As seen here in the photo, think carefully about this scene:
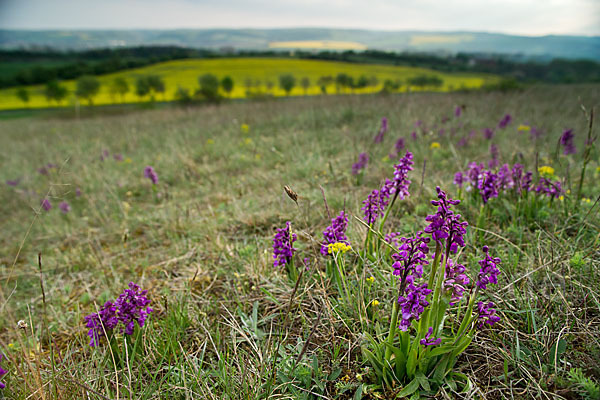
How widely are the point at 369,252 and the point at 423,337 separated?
0.87m

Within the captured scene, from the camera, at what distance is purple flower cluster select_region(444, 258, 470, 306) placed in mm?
1262

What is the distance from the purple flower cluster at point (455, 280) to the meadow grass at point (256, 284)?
0.38 m

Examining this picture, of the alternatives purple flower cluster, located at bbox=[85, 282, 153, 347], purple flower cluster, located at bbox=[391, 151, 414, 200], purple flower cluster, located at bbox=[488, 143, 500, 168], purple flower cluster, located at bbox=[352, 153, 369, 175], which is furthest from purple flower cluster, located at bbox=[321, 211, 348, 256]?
purple flower cluster, located at bbox=[488, 143, 500, 168]

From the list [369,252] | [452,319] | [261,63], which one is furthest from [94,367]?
[261,63]

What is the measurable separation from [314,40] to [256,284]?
142873mm

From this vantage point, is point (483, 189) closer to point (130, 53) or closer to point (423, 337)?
point (423, 337)

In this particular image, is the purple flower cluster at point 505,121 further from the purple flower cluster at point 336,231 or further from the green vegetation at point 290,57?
the green vegetation at point 290,57

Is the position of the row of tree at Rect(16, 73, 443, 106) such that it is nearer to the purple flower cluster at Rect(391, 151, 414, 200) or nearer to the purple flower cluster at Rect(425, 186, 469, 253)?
the purple flower cluster at Rect(391, 151, 414, 200)

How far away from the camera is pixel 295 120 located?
9125 mm

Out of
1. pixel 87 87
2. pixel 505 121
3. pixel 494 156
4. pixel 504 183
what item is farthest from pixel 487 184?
pixel 87 87

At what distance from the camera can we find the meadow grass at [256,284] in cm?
148

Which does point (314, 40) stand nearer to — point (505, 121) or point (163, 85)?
point (163, 85)

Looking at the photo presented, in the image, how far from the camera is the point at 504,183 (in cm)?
263

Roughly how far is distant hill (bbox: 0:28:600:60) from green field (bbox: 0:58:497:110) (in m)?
19.3
